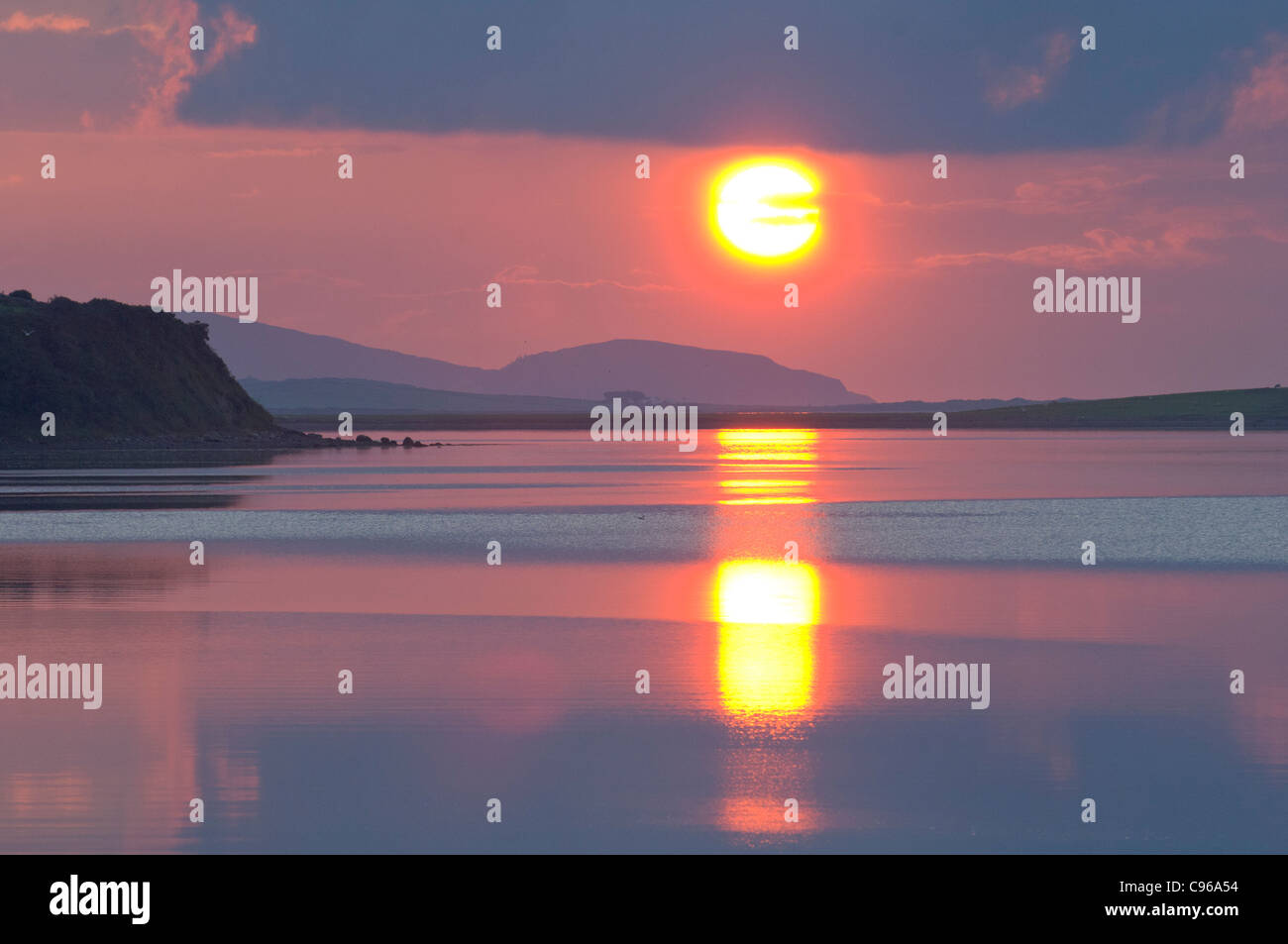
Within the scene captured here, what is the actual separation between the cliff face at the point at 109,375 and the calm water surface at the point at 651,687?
84.8 metres

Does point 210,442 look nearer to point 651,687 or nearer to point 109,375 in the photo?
point 109,375

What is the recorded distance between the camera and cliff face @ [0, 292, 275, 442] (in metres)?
117

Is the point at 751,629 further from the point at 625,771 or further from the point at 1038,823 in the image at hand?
the point at 1038,823

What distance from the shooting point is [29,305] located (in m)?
134

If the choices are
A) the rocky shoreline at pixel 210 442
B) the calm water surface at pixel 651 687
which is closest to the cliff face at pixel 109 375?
the rocky shoreline at pixel 210 442

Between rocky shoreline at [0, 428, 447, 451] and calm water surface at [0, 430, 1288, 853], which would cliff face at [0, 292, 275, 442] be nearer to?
rocky shoreline at [0, 428, 447, 451]

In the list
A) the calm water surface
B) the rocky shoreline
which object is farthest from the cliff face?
the calm water surface

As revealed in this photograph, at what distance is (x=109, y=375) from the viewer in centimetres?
12419

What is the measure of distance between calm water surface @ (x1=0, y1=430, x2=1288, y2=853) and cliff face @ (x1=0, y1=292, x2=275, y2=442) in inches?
3337

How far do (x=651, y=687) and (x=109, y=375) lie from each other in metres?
117

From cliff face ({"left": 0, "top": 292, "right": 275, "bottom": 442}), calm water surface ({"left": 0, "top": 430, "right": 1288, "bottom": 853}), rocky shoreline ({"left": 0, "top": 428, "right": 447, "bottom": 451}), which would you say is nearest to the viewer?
calm water surface ({"left": 0, "top": 430, "right": 1288, "bottom": 853})

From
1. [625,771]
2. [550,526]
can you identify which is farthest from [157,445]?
[625,771]

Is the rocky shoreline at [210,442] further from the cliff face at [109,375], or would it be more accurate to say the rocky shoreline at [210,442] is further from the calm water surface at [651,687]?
the calm water surface at [651,687]

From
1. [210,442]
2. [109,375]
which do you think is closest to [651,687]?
[210,442]
